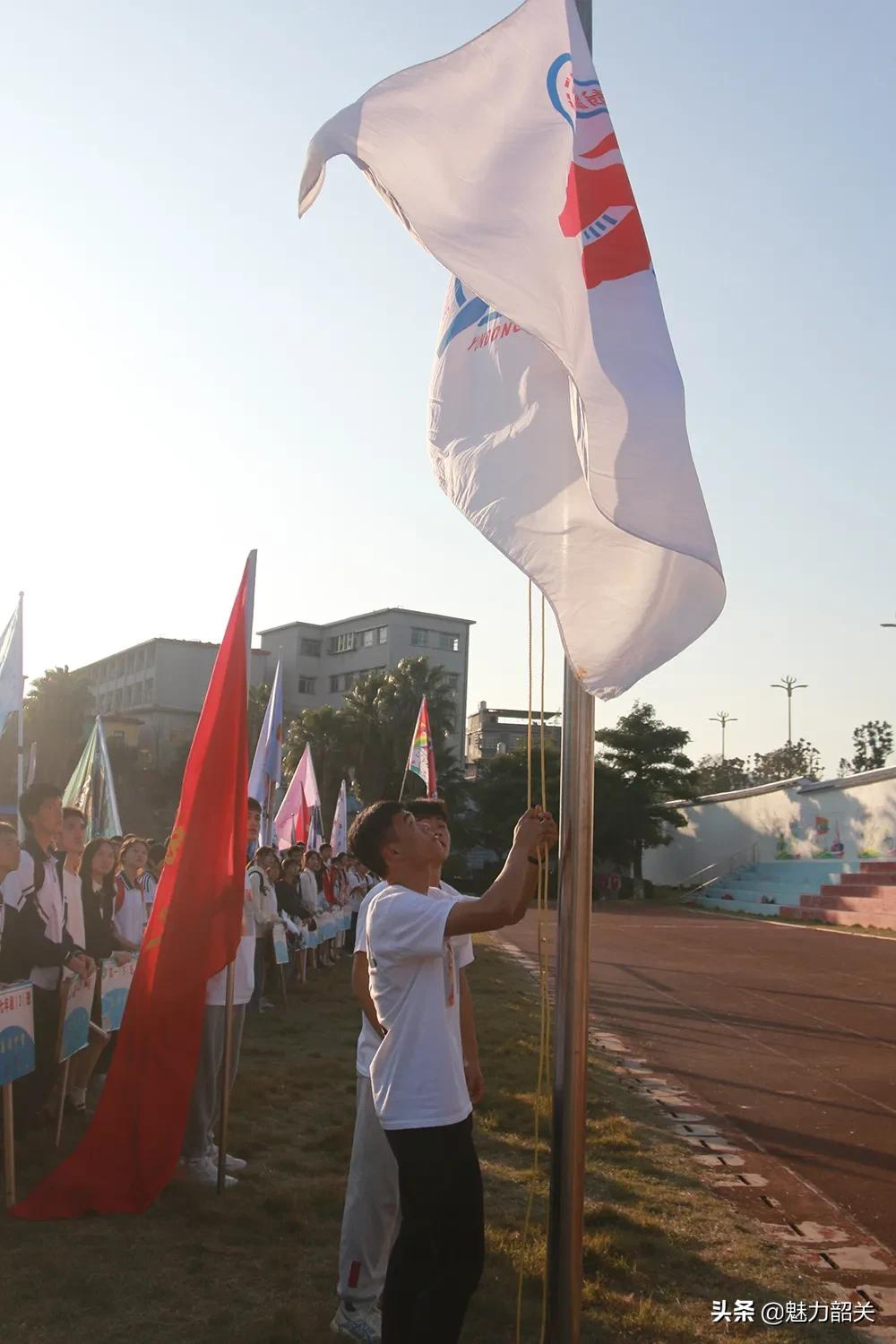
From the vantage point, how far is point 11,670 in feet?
33.7

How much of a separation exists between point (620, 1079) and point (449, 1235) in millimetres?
6700

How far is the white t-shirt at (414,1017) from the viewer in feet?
11.4

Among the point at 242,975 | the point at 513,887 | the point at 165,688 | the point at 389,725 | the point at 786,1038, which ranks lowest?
the point at 786,1038

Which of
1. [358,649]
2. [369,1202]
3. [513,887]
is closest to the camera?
[513,887]

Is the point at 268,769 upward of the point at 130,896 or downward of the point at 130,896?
upward

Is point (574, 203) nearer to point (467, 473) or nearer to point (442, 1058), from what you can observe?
point (467, 473)

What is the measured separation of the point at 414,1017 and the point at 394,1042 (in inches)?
3.9

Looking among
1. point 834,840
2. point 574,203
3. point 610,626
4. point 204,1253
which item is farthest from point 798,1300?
point 834,840

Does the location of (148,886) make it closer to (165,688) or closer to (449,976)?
(449,976)

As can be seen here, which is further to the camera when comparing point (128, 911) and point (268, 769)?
point (268, 769)

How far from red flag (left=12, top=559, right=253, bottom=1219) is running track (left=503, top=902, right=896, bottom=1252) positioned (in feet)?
11.6

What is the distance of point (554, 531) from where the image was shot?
11.9 ft

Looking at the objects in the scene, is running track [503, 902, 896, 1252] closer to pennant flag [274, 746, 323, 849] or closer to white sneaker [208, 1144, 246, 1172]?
white sneaker [208, 1144, 246, 1172]

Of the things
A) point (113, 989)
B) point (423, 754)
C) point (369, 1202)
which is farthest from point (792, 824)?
point (369, 1202)
